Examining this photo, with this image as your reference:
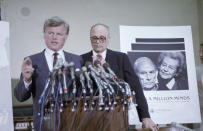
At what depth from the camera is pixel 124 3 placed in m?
3.99

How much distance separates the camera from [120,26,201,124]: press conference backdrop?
10.6ft

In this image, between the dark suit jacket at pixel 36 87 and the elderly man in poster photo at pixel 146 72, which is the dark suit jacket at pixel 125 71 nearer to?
the elderly man in poster photo at pixel 146 72

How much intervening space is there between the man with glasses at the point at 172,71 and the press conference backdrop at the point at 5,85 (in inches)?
71.1

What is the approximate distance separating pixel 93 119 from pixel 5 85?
1311 millimetres

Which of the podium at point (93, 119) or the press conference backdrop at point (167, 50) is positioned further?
the press conference backdrop at point (167, 50)

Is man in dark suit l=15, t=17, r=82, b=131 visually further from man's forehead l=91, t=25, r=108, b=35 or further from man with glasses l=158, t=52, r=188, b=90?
man with glasses l=158, t=52, r=188, b=90

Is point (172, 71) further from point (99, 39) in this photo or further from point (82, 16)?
point (82, 16)

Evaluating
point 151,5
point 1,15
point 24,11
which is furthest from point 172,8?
point 1,15

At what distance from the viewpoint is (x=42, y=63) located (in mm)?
2971

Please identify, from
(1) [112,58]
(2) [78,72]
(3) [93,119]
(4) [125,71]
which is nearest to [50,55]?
(1) [112,58]

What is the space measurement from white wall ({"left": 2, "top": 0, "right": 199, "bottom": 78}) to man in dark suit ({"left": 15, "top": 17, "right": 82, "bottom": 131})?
0.73ft

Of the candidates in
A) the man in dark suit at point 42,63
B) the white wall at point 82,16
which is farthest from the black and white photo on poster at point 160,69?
the man in dark suit at point 42,63

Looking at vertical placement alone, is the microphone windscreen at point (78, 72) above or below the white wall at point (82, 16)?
below

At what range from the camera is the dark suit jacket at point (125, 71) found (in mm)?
3045
